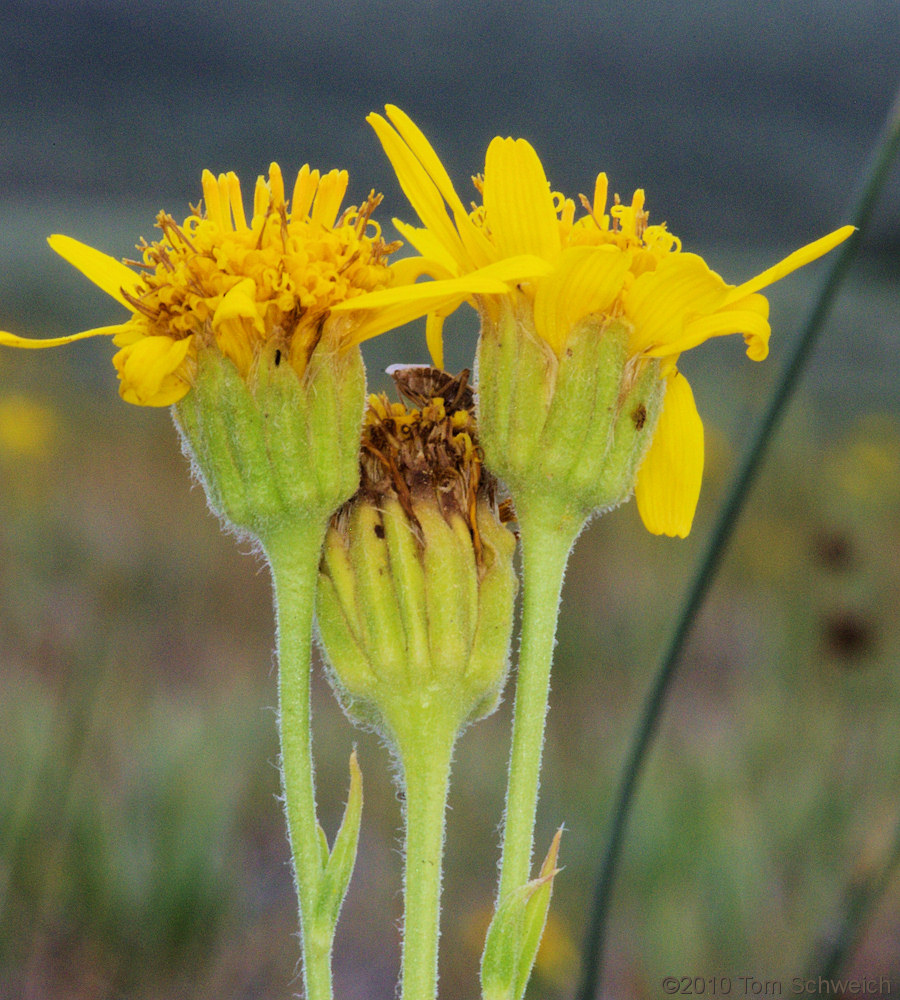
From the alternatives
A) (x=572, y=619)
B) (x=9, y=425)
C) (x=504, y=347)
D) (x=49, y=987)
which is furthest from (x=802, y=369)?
(x=9, y=425)

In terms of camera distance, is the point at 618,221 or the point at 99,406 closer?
the point at 618,221

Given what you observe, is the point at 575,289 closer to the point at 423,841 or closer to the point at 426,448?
the point at 426,448

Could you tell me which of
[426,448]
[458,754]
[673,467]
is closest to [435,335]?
[426,448]

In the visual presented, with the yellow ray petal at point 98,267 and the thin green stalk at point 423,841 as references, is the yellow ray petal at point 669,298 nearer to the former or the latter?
the thin green stalk at point 423,841

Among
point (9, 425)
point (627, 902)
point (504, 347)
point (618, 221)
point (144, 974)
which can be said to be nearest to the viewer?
point (504, 347)

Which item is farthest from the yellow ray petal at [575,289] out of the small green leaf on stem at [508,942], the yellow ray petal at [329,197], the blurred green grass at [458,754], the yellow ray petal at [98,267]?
the blurred green grass at [458,754]

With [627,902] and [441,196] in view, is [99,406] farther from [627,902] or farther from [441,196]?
[441,196]
